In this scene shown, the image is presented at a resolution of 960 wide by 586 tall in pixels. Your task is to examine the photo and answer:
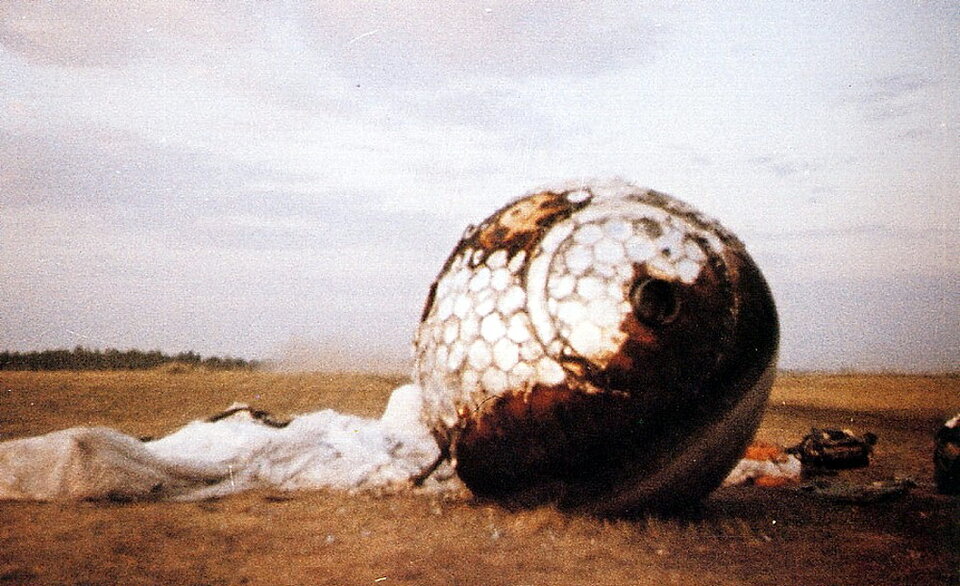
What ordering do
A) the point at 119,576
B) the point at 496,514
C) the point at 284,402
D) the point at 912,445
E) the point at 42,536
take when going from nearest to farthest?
the point at 119,576 → the point at 42,536 → the point at 496,514 → the point at 912,445 → the point at 284,402

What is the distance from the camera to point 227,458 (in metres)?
5.63

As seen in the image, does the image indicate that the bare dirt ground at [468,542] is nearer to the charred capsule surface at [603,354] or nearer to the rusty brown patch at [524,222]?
the charred capsule surface at [603,354]

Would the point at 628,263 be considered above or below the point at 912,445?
above

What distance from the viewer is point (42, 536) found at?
380cm

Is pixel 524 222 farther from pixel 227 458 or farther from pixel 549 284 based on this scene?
pixel 227 458

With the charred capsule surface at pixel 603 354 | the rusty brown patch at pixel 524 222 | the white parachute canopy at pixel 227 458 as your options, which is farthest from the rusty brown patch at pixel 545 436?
Answer: the white parachute canopy at pixel 227 458

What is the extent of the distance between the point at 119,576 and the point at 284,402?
906 centimetres

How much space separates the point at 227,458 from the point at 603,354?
3150 millimetres

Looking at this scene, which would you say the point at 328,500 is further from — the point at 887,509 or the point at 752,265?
the point at 887,509

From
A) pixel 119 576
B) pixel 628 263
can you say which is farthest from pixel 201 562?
pixel 628 263

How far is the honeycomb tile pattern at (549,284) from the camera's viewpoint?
13.2 ft

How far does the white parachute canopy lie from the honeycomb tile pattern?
0.92 m

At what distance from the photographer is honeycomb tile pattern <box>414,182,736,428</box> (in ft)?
13.2

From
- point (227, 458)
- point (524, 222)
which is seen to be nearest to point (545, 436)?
point (524, 222)
